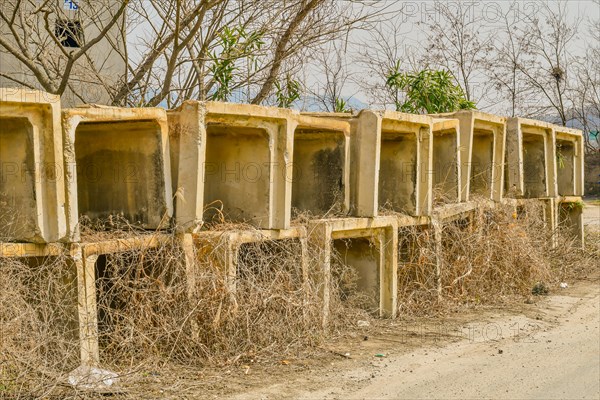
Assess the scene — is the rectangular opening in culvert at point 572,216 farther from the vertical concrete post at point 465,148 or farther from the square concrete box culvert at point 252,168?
the square concrete box culvert at point 252,168

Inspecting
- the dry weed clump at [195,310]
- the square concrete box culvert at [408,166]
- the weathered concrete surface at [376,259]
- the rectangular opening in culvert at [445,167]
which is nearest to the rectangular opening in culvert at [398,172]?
the square concrete box culvert at [408,166]

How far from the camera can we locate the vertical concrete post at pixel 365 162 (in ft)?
21.9

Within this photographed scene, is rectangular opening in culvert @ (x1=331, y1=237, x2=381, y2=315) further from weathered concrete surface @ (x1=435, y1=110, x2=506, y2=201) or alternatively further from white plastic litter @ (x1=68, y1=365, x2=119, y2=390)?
white plastic litter @ (x1=68, y1=365, x2=119, y2=390)

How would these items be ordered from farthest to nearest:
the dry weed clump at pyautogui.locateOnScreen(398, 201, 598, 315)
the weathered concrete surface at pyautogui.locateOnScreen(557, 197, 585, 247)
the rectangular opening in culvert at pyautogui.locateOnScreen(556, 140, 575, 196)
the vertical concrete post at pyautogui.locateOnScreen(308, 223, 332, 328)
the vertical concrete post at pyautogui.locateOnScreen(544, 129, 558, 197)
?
the rectangular opening in culvert at pyautogui.locateOnScreen(556, 140, 575, 196) → the weathered concrete surface at pyautogui.locateOnScreen(557, 197, 585, 247) → the vertical concrete post at pyautogui.locateOnScreen(544, 129, 558, 197) → the dry weed clump at pyautogui.locateOnScreen(398, 201, 598, 315) → the vertical concrete post at pyautogui.locateOnScreen(308, 223, 332, 328)

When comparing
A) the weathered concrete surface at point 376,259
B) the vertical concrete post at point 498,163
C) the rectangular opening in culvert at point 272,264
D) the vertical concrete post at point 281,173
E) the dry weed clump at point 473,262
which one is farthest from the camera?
the vertical concrete post at point 498,163

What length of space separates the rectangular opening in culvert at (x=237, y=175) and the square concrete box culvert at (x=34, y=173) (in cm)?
133

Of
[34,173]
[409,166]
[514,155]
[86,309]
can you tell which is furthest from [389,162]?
[34,173]

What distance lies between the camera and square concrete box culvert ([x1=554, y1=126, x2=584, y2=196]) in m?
11.1

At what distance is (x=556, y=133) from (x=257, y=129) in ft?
19.2

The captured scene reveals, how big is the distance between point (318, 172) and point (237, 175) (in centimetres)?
95

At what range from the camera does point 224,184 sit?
20.6 feet

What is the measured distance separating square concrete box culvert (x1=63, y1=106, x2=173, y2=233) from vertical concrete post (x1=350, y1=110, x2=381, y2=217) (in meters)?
1.76

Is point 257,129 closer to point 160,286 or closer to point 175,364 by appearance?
point 160,286

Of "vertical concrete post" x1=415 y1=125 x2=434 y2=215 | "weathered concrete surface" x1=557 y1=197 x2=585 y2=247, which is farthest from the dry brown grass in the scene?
"weathered concrete surface" x1=557 y1=197 x2=585 y2=247
